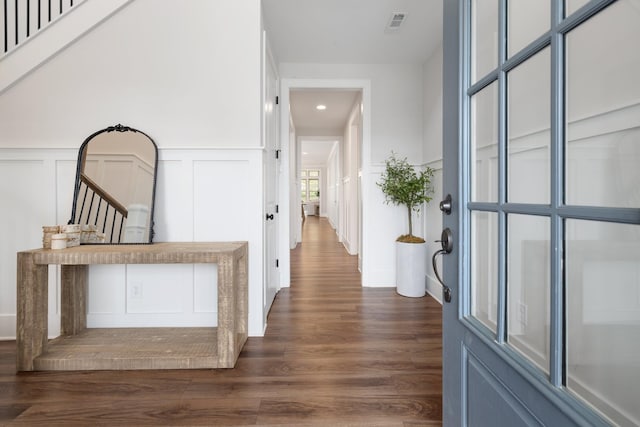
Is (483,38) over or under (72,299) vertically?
over

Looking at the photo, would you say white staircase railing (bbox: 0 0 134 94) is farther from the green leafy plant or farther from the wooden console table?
the green leafy plant

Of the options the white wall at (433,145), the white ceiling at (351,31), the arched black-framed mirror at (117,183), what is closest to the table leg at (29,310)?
Result: the arched black-framed mirror at (117,183)

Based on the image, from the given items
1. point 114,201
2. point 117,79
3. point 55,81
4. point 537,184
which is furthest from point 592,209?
point 55,81

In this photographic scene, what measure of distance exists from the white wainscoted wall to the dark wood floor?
43 centimetres

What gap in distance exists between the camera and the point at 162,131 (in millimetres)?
2219

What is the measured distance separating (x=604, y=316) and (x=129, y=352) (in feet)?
7.08

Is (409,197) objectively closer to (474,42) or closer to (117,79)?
(474,42)

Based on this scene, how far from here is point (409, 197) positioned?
3205 mm

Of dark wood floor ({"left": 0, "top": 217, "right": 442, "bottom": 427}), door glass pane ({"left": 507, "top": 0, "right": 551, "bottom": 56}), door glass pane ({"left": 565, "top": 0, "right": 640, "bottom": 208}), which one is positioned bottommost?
dark wood floor ({"left": 0, "top": 217, "right": 442, "bottom": 427})

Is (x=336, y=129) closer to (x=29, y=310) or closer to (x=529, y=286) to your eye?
(x=29, y=310)

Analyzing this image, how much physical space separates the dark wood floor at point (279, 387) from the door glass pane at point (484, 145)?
110cm

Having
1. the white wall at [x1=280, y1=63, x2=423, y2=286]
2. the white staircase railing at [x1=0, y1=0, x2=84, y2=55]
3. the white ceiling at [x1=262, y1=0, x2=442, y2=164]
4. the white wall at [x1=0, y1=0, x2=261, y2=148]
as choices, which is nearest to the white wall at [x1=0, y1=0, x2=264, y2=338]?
the white wall at [x1=0, y1=0, x2=261, y2=148]

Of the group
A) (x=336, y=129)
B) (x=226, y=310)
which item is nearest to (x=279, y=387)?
(x=226, y=310)

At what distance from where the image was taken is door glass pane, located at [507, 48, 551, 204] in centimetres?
65
